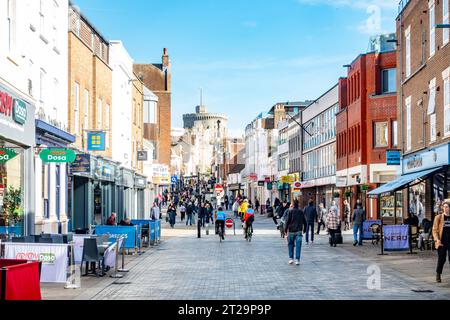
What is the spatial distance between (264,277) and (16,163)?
7557 mm

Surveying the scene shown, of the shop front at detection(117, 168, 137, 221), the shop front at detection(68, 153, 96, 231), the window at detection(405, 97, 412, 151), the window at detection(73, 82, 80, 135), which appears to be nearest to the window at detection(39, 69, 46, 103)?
the window at detection(73, 82, 80, 135)

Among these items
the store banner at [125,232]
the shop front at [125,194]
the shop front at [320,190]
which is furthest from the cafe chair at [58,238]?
the shop front at [320,190]

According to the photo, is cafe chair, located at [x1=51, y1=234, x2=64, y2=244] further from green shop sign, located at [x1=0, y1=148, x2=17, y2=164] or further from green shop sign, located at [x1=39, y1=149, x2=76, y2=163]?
green shop sign, located at [x1=39, y1=149, x2=76, y2=163]

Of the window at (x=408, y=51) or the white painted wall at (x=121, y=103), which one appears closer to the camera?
the window at (x=408, y=51)

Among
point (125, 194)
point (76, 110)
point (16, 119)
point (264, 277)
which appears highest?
point (76, 110)

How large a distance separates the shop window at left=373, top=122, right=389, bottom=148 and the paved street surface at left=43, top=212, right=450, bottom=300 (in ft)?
76.6

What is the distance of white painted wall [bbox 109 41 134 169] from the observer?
140 feet

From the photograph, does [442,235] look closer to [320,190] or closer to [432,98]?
[432,98]

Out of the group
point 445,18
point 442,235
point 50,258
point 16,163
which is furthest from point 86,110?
point 442,235

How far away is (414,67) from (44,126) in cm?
1622

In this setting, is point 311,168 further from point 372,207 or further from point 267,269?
point 267,269

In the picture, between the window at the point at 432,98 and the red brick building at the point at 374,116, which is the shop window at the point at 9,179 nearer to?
the window at the point at 432,98

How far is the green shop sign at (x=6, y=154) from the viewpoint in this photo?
65.4 feet

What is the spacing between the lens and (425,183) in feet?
101
